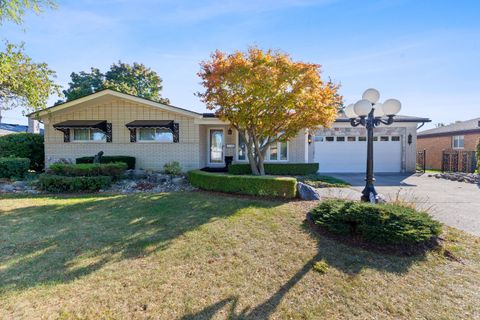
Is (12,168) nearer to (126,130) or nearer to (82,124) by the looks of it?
(82,124)

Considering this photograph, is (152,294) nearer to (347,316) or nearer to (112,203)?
(347,316)

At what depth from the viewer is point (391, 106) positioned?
220 inches

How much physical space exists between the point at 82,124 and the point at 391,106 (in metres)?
13.7

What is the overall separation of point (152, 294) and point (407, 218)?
14.3ft

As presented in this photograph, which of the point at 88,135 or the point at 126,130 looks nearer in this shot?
the point at 126,130

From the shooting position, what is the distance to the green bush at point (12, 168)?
388 inches

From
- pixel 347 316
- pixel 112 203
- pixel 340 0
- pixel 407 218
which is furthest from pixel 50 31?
pixel 407 218

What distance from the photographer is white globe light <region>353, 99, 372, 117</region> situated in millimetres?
5590

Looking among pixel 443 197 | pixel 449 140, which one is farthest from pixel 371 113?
pixel 449 140

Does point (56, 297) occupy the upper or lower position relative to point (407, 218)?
lower

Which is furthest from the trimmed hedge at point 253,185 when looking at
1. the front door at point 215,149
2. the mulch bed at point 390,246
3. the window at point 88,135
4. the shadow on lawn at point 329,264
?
the window at point 88,135

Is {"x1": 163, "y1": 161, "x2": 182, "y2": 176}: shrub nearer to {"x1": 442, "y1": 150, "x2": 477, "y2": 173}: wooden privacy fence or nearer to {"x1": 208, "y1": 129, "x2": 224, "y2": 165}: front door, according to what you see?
{"x1": 208, "y1": 129, "x2": 224, "y2": 165}: front door

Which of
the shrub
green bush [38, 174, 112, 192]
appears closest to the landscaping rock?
the shrub

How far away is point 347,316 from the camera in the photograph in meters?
2.58
